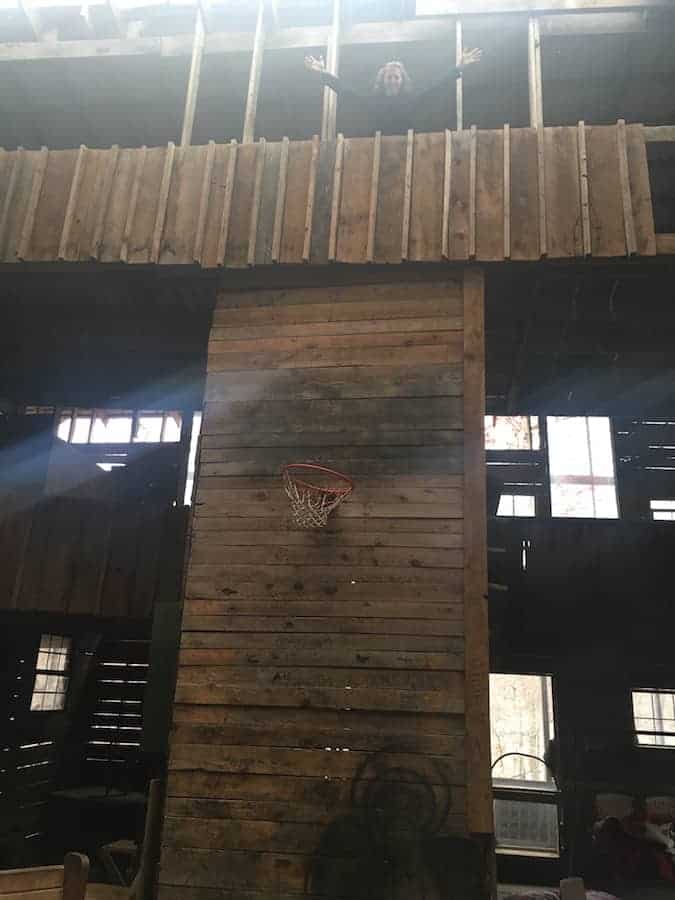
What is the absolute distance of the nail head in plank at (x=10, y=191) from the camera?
7.64m

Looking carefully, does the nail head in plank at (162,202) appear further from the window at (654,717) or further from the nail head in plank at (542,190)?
the window at (654,717)

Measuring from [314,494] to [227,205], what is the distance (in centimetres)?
319

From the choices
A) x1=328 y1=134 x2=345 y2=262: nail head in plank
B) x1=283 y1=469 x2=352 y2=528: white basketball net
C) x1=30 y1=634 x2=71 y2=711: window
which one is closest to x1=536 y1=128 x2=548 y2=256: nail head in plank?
x1=328 y1=134 x2=345 y2=262: nail head in plank

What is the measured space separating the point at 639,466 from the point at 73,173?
12.6 metres

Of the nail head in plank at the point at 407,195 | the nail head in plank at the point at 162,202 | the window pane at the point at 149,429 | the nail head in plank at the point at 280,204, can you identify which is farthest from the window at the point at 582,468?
the nail head in plank at the point at 162,202

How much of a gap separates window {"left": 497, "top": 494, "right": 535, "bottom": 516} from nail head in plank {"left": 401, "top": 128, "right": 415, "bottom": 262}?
9.21m

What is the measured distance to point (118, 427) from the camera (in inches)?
673

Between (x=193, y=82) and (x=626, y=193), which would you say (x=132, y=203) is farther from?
(x=626, y=193)

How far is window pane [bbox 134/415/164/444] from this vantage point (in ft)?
55.2

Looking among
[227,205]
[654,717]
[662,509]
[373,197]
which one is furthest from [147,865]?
[662,509]

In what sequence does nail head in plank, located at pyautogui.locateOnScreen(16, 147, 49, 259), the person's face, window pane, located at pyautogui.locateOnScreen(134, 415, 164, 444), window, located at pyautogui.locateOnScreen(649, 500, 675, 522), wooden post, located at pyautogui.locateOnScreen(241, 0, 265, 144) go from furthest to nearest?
window pane, located at pyautogui.locateOnScreen(134, 415, 164, 444)
window, located at pyautogui.locateOnScreen(649, 500, 675, 522)
the person's face
wooden post, located at pyautogui.locateOnScreen(241, 0, 265, 144)
nail head in plank, located at pyautogui.locateOnScreen(16, 147, 49, 259)

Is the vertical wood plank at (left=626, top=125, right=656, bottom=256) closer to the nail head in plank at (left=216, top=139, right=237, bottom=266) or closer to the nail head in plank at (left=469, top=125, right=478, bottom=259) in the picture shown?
the nail head in plank at (left=469, top=125, right=478, bottom=259)

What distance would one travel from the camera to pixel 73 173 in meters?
7.82

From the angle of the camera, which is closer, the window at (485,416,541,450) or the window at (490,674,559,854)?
the window at (490,674,559,854)
